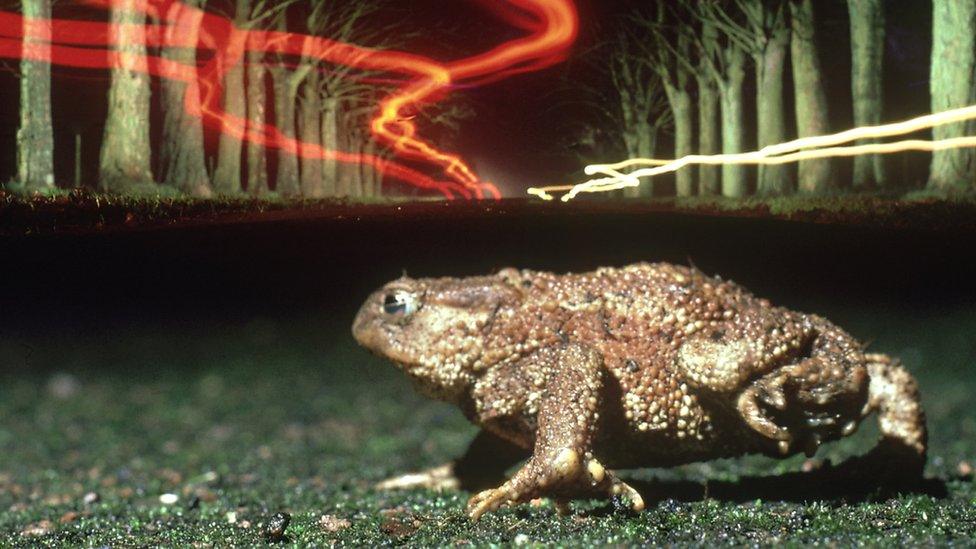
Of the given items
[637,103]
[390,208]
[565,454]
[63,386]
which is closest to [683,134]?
[637,103]

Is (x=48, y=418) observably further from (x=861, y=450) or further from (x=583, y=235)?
(x=861, y=450)

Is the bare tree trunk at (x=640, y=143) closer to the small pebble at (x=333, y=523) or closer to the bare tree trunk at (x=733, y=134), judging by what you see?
the bare tree trunk at (x=733, y=134)

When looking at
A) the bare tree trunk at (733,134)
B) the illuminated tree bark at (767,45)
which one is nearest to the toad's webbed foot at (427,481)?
the bare tree trunk at (733,134)

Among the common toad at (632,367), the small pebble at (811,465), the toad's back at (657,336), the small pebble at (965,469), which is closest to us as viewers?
the common toad at (632,367)

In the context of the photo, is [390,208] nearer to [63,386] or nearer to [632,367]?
[632,367]

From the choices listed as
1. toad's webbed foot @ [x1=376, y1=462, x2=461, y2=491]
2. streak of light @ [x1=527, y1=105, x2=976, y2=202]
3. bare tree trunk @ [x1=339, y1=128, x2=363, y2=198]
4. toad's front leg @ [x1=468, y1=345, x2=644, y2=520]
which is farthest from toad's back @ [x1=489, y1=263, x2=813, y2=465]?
bare tree trunk @ [x1=339, y1=128, x2=363, y2=198]
